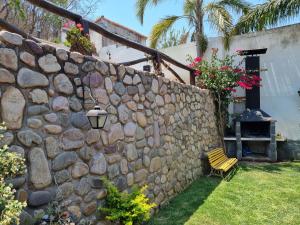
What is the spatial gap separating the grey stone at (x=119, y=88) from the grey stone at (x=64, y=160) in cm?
109

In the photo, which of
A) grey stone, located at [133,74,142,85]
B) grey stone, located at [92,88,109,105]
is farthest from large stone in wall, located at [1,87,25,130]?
grey stone, located at [133,74,142,85]

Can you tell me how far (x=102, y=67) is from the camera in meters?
3.37

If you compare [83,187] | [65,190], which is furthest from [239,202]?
[65,190]

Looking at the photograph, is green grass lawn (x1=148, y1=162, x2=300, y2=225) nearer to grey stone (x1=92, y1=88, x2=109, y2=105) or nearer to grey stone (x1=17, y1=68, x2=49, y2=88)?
grey stone (x1=92, y1=88, x2=109, y2=105)

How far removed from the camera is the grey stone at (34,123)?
7.91 feet

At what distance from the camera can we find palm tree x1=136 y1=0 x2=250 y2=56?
916 centimetres

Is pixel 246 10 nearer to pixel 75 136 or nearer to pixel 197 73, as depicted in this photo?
pixel 197 73

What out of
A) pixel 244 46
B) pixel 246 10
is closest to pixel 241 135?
pixel 244 46

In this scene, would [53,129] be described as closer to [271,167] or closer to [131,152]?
[131,152]

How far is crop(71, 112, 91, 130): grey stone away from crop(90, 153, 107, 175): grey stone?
37 centimetres

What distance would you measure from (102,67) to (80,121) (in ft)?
2.47

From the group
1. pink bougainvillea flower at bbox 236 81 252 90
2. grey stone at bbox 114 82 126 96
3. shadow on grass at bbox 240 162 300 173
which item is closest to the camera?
grey stone at bbox 114 82 126 96

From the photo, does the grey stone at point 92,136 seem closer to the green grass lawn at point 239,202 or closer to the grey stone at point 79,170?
the grey stone at point 79,170

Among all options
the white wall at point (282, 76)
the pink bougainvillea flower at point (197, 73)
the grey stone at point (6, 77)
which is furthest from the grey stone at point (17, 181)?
the white wall at point (282, 76)
